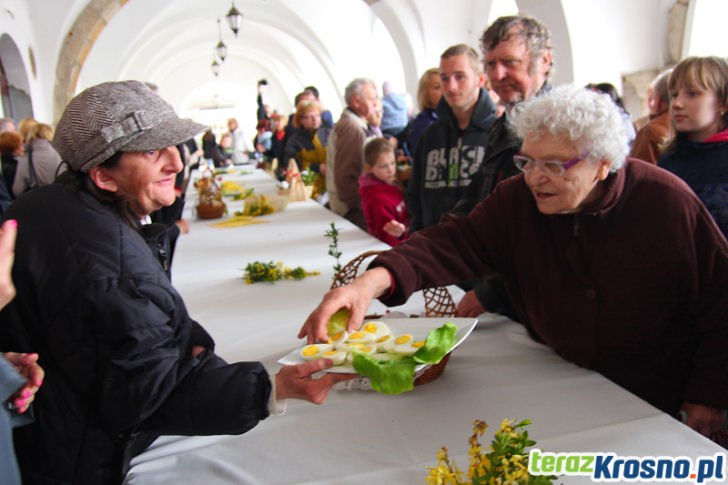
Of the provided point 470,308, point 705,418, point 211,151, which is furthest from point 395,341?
point 211,151

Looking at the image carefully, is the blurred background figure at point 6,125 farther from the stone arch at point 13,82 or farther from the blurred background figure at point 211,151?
the blurred background figure at point 211,151

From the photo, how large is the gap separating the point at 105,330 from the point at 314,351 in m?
0.54

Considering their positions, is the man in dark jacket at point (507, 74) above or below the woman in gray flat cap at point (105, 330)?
above

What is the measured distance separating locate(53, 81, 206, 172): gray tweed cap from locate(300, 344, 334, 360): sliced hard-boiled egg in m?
0.62

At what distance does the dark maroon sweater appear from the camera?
1812 mm

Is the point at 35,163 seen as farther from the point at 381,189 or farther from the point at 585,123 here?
the point at 585,123

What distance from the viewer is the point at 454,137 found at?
3463mm

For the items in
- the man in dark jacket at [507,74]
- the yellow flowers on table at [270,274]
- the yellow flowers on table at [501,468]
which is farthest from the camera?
the yellow flowers on table at [270,274]

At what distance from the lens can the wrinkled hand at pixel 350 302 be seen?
1.74 m

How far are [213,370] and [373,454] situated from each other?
1.41 ft

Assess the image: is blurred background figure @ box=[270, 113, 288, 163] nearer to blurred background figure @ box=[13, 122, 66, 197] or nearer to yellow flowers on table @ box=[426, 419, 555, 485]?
blurred background figure @ box=[13, 122, 66, 197]

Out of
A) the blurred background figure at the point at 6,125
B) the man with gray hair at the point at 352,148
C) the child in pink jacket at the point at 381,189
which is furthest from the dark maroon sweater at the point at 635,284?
the blurred background figure at the point at 6,125

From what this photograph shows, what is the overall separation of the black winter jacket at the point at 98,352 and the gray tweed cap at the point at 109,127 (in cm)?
10

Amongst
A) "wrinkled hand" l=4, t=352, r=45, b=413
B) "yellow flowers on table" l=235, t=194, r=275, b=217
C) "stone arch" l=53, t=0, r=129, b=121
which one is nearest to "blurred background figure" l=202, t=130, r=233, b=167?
"stone arch" l=53, t=0, r=129, b=121
